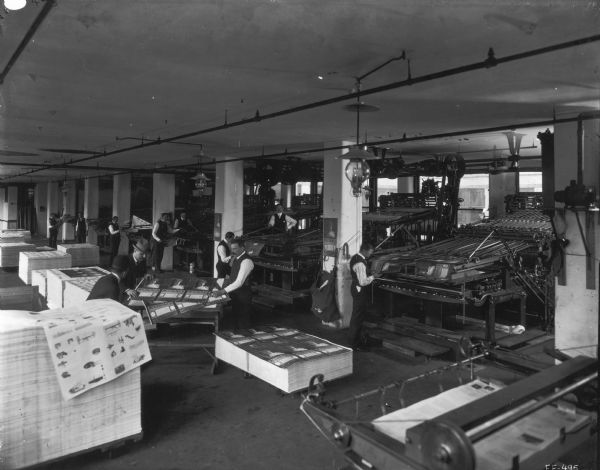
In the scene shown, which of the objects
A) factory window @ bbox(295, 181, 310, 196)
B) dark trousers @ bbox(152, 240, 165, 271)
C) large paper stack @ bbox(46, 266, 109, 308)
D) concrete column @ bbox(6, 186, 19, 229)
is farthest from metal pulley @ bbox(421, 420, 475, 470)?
concrete column @ bbox(6, 186, 19, 229)

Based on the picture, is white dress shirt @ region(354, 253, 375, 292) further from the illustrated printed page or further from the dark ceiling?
the illustrated printed page

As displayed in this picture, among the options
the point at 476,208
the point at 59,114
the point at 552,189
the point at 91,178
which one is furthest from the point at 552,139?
the point at 91,178

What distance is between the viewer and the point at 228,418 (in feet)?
16.0

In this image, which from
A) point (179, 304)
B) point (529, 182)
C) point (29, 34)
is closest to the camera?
point (29, 34)

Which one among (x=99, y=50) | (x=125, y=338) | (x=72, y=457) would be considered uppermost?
(x=99, y=50)

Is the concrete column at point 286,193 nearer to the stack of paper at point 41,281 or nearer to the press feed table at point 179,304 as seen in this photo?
the stack of paper at point 41,281

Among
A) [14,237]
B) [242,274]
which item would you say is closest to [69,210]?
[14,237]

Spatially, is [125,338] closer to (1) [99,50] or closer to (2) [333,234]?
(1) [99,50]

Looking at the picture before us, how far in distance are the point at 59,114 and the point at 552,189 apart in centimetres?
660

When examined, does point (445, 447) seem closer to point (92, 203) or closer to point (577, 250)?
point (577, 250)

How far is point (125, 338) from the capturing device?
13.5ft

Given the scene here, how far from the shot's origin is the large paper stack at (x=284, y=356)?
16.3 feet

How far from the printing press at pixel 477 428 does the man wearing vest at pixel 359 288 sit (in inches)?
152

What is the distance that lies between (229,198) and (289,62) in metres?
7.74
